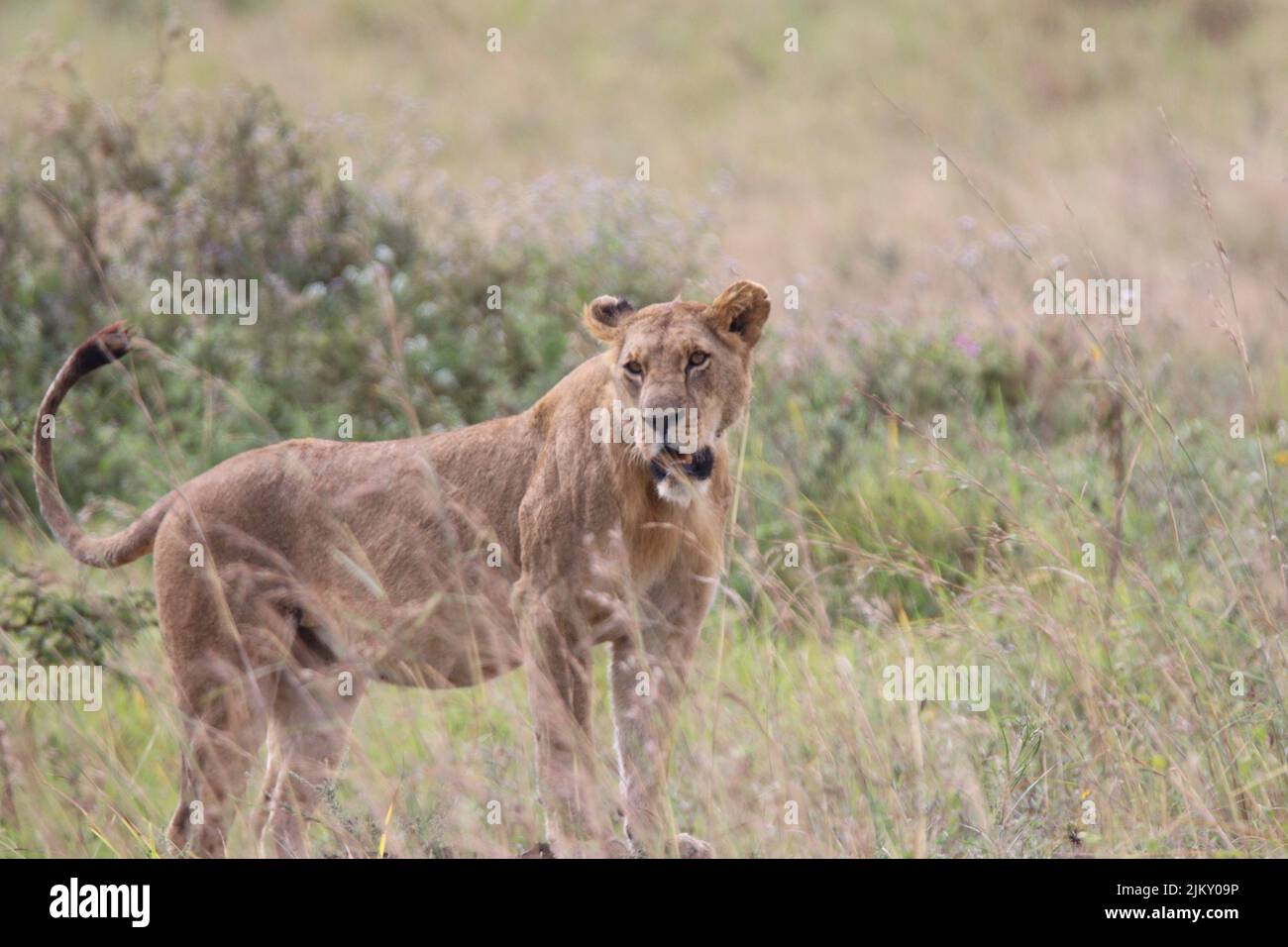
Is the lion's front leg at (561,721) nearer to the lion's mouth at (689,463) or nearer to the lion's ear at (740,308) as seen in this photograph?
the lion's mouth at (689,463)

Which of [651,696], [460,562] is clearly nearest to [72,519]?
[460,562]

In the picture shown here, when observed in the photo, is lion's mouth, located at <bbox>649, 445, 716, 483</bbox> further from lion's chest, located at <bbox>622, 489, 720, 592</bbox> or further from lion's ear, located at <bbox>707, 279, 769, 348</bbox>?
lion's ear, located at <bbox>707, 279, 769, 348</bbox>

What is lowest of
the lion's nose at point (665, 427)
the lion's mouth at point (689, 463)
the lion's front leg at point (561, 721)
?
the lion's front leg at point (561, 721)

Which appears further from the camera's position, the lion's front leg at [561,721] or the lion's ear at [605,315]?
the lion's ear at [605,315]

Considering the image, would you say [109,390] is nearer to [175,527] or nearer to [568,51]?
[175,527]

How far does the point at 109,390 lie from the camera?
970 centimetres

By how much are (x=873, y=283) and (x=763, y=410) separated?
4820 millimetres

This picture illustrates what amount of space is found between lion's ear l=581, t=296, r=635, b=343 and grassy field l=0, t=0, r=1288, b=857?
0.27 metres

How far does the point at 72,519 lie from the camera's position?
553cm

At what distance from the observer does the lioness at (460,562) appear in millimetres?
5039

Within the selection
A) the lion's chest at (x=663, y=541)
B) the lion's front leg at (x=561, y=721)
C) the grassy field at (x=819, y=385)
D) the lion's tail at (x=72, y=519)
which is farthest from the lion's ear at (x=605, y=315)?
the lion's tail at (x=72, y=519)

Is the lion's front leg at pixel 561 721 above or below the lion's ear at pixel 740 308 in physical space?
below

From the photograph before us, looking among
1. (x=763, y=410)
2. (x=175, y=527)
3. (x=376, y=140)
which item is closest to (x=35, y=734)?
(x=175, y=527)

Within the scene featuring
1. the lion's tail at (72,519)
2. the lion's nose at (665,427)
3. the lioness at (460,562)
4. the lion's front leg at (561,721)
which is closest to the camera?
the lion's front leg at (561,721)
